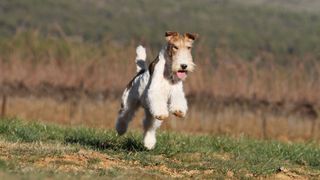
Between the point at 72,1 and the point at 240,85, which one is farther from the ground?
the point at 72,1

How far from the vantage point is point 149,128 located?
429 inches

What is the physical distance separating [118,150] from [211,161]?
48.6 inches

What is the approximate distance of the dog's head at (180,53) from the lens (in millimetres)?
9938

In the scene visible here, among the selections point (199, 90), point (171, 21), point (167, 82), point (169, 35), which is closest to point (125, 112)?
point (167, 82)

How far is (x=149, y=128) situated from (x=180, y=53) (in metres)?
1.30

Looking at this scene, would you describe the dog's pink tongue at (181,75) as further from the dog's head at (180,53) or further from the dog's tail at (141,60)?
the dog's tail at (141,60)

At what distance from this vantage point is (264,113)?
22.5m

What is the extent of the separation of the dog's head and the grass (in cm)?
115

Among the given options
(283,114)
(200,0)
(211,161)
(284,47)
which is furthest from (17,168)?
(200,0)

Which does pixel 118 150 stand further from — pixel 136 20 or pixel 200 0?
pixel 200 0

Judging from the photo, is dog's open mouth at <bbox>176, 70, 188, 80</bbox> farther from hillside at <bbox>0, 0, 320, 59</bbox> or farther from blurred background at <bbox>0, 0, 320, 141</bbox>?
hillside at <bbox>0, 0, 320, 59</bbox>

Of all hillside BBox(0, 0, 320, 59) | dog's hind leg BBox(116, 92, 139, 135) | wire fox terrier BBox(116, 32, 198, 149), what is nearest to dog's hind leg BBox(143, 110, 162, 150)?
wire fox terrier BBox(116, 32, 198, 149)

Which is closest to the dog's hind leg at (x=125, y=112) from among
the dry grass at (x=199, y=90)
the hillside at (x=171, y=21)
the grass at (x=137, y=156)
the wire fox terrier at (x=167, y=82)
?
the wire fox terrier at (x=167, y=82)

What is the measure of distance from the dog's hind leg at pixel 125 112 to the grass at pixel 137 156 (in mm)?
316
